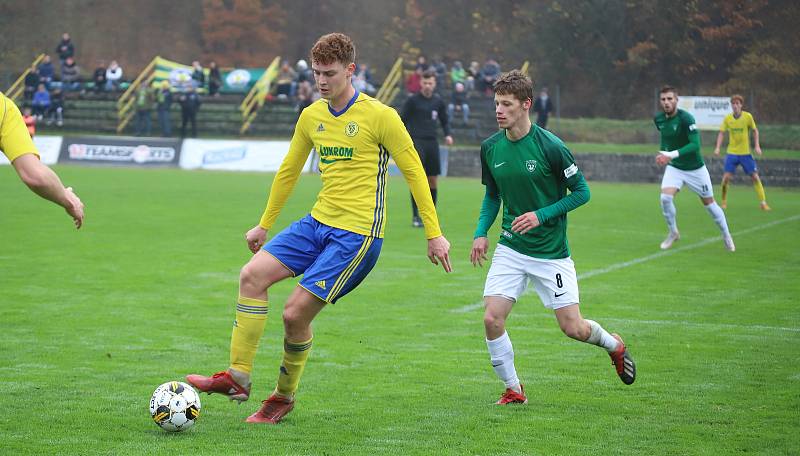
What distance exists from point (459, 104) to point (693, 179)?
22.3 metres

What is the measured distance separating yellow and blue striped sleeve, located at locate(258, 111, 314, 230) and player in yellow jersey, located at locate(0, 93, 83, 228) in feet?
4.72

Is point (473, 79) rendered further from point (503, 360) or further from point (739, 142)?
point (503, 360)

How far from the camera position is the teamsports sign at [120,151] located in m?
33.4

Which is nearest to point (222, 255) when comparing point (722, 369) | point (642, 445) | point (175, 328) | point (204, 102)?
point (175, 328)

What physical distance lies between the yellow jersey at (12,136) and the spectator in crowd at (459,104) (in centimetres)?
3114

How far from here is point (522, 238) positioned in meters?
6.82

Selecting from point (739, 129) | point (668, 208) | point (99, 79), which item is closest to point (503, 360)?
point (668, 208)

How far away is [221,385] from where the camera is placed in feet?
19.7

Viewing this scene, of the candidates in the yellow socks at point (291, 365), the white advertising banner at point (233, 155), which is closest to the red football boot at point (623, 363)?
the yellow socks at point (291, 365)

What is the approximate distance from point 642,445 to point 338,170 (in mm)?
2239

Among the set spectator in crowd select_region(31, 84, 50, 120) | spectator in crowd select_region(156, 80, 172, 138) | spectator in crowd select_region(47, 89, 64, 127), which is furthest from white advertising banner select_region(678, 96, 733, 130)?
spectator in crowd select_region(31, 84, 50, 120)

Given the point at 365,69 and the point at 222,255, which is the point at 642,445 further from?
the point at 365,69

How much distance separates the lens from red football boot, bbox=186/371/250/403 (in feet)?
19.6

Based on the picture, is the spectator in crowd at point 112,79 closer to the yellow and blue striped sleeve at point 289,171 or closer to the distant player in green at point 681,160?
the distant player in green at point 681,160
